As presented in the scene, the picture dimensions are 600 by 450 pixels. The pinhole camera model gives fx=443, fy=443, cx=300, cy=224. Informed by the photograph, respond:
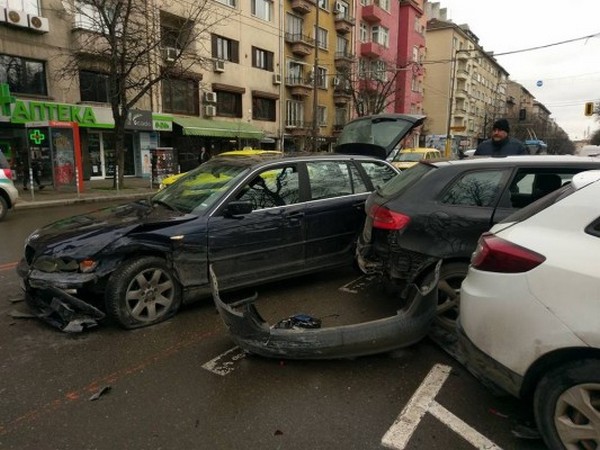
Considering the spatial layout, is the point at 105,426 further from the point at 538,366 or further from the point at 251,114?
the point at 251,114

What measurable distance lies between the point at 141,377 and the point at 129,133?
Answer: 846 inches

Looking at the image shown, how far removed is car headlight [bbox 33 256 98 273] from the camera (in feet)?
12.8

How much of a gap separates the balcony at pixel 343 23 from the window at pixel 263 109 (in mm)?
10542

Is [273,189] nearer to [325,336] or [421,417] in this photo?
[325,336]

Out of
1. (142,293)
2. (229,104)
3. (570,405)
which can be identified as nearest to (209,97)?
(229,104)

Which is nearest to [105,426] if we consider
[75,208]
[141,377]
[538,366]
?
[141,377]

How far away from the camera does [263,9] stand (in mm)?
29250

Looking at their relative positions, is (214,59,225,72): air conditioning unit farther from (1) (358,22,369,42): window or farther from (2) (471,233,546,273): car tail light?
(2) (471,233,546,273): car tail light

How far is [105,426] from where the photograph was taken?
8.95 feet

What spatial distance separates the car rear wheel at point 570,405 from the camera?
7.14ft

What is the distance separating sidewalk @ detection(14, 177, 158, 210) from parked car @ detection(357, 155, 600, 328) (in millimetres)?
12367

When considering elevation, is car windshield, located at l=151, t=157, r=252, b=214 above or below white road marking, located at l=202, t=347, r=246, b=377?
above

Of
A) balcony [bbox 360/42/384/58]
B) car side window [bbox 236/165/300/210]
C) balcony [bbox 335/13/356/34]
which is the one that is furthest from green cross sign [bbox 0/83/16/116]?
balcony [bbox 360/42/384/58]

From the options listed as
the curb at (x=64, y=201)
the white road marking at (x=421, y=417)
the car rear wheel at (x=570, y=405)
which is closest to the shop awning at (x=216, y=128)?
the curb at (x=64, y=201)
